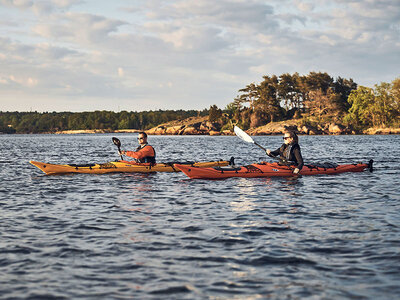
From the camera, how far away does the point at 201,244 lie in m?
6.42

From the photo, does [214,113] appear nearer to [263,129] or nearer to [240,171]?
[263,129]

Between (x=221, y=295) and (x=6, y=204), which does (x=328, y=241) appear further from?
(x=6, y=204)

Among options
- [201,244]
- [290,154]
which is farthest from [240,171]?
[201,244]

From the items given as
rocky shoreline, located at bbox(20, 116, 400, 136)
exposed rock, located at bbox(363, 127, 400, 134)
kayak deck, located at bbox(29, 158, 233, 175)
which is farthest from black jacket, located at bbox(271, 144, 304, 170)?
exposed rock, located at bbox(363, 127, 400, 134)

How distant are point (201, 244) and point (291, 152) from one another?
8505 mm

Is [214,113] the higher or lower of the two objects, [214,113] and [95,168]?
the higher

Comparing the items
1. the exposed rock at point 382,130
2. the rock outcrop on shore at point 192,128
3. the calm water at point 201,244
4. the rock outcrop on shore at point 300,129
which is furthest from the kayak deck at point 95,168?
the rock outcrop on shore at point 192,128

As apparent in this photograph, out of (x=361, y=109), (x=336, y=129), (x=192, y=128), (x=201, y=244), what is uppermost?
(x=361, y=109)

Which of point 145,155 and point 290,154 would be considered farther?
point 145,155

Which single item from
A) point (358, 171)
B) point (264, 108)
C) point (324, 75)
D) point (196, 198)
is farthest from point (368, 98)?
point (196, 198)

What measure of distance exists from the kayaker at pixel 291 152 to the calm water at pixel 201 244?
2.06m

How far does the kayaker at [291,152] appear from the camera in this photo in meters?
13.8

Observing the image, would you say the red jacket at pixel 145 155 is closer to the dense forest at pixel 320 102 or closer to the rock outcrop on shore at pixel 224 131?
the rock outcrop on shore at pixel 224 131

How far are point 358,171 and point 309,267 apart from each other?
1232cm
